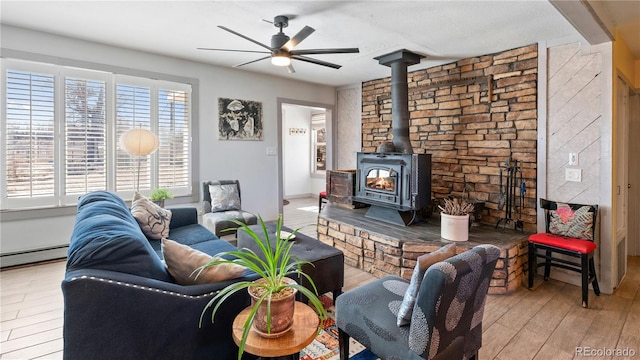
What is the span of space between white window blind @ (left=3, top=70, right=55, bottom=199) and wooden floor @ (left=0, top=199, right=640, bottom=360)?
3.28 feet

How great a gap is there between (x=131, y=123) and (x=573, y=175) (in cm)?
531

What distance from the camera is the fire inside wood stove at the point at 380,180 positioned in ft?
13.4

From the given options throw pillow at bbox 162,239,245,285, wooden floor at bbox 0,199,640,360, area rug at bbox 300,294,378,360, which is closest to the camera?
throw pillow at bbox 162,239,245,285

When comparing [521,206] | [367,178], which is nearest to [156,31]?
[367,178]

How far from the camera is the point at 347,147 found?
6.27 meters

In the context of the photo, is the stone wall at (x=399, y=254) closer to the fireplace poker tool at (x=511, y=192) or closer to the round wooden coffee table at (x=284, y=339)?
the fireplace poker tool at (x=511, y=192)

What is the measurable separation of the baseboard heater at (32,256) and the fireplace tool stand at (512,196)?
5.27 meters

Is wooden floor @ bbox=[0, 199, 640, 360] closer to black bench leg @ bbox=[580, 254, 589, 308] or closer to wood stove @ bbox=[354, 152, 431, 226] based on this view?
black bench leg @ bbox=[580, 254, 589, 308]

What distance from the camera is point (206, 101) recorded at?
4832 millimetres

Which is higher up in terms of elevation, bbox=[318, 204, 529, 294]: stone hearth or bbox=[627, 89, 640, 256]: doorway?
bbox=[627, 89, 640, 256]: doorway

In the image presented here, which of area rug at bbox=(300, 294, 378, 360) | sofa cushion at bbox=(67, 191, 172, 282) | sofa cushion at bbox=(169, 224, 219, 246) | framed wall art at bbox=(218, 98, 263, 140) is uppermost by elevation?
framed wall art at bbox=(218, 98, 263, 140)

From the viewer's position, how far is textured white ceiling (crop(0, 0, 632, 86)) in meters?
2.83

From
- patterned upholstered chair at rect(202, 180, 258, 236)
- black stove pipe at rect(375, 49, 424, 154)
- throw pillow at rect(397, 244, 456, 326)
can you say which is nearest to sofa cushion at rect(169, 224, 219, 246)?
patterned upholstered chair at rect(202, 180, 258, 236)

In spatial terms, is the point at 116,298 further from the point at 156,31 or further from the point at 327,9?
the point at 156,31
